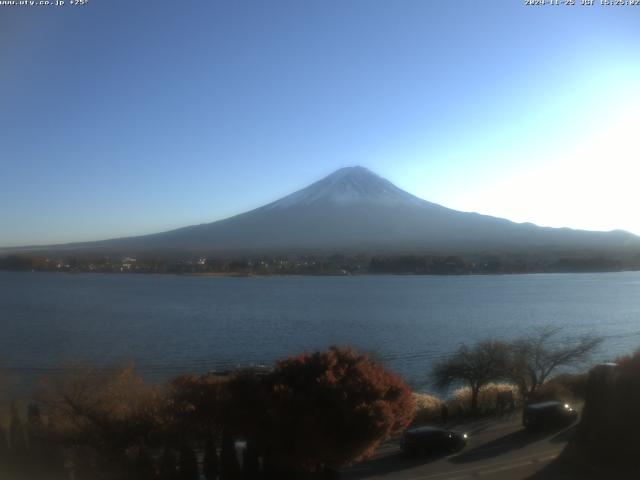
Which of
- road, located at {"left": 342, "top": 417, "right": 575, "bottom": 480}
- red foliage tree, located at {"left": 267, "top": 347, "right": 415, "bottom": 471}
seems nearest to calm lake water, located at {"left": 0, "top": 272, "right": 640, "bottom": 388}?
road, located at {"left": 342, "top": 417, "right": 575, "bottom": 480}

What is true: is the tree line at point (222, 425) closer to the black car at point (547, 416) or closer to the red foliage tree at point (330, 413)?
the red foliage tree at point (330, 413)

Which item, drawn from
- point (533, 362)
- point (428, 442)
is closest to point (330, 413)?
point (428, 442)

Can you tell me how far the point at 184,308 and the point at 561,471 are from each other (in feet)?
90.8

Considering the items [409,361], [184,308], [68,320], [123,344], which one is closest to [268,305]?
[184,308]

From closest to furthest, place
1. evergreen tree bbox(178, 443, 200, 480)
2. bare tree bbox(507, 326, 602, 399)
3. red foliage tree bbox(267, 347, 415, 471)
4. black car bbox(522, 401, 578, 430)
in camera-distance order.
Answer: red foliage tree bbox(267, 347, 415, 471) < evergreen tree bbox(178, 443, 200, 480) < black car bbox(522, 401, 578, 430) < bare tree bbox(507, 326, 602, 399)

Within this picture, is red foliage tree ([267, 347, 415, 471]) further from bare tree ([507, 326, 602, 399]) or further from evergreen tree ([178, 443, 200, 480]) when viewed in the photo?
bare tree ([507, 326, 602, 399])

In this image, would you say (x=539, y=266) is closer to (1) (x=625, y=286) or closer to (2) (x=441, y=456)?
(1) (x=625, y=286)

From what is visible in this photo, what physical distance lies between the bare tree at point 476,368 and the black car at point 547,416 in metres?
3.26

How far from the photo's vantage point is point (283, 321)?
2644 cm

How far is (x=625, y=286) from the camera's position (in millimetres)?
47500

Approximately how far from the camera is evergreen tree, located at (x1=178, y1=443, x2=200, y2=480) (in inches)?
275

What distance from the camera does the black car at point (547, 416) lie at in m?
9.96

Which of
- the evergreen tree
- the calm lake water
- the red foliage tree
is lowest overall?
the calm lake water

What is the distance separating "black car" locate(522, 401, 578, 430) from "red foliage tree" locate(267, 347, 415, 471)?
404cm
